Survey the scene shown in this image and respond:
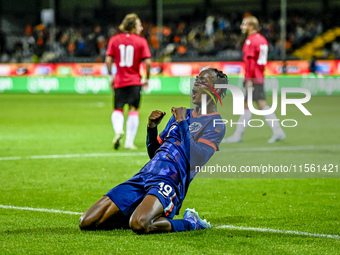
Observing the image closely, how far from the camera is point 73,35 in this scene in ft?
131

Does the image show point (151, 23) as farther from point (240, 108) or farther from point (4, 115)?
point (240, 108)

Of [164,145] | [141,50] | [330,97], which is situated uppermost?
[141,50]

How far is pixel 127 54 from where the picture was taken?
11.3m

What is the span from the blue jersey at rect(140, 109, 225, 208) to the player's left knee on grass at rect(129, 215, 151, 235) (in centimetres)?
43

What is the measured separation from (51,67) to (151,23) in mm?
12536

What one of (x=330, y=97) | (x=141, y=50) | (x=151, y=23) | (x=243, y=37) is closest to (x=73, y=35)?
(x=151, y=23)

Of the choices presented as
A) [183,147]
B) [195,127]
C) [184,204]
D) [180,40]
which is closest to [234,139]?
[184,204]

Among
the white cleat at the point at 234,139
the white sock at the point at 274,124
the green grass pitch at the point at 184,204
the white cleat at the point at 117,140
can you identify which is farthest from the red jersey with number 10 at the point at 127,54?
the white sock at the point at 274,124

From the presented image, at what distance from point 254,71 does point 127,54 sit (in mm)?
2670

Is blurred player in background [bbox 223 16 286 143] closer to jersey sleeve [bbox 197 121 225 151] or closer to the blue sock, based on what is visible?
jersey sleeve [bbox 197 121 225 151]

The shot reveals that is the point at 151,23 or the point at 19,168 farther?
the point at 151,23

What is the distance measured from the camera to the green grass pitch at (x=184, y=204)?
482 centimetres

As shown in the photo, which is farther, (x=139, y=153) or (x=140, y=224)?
(x=139, y=153)

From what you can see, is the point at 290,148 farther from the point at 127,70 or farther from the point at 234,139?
the point at 127,70
